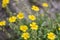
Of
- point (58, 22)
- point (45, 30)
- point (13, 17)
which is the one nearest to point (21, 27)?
point (13, 17)

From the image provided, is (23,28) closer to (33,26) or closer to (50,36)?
(33,26)

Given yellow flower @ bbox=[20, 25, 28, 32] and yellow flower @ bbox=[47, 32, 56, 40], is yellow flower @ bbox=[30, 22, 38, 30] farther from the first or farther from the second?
yellow flower @ bbox=[47, 32, 56, 40]

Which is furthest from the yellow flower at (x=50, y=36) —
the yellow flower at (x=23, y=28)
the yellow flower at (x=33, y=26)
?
the yellow flower at (x=23, y=28)

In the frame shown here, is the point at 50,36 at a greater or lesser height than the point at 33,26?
lesser

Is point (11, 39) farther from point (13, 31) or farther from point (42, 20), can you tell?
point (42, 20)

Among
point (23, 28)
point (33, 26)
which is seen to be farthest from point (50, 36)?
point (23, 28)

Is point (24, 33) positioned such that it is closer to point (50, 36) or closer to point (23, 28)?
point (23, 28)

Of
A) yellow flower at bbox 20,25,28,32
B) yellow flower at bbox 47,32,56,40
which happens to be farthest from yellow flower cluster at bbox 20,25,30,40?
yellow flower at bbox 47,32,56,40

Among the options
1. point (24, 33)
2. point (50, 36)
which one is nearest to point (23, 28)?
point (24, 33)

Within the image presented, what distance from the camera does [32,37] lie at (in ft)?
9.73

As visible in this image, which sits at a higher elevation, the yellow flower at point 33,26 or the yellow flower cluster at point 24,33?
the yellow flower at point 33,26

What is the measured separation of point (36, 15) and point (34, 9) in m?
0.16

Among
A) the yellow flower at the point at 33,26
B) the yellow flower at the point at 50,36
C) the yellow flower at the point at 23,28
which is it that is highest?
the yellow flower at the point at 33,26

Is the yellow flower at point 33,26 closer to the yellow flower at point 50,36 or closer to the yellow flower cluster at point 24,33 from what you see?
the yellow flower cluster at point 24,33
